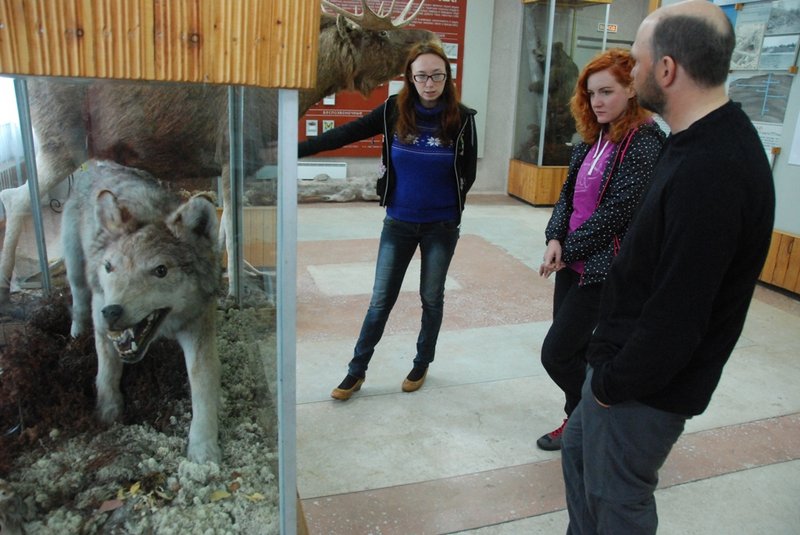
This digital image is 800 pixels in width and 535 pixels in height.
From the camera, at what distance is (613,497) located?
1.71 m

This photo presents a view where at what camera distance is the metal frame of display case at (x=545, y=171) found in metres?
8.28

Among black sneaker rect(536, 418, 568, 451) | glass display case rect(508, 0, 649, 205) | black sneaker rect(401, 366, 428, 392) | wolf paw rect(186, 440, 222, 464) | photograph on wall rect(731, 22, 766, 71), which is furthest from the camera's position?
glass display case rect(508, 0, 649, 205)

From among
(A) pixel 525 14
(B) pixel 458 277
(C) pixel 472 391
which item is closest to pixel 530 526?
(C) pixel 472 391

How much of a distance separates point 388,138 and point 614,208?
1.18 m

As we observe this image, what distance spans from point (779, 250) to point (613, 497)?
15.3 feet

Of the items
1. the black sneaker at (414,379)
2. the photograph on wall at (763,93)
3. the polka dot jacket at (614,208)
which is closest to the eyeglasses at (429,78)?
the polka dot jacket at (614,208)

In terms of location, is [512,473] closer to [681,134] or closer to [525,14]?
[681,134]

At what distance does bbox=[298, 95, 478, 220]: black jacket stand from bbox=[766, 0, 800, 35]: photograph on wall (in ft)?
11.9

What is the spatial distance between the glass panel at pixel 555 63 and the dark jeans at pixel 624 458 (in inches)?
290

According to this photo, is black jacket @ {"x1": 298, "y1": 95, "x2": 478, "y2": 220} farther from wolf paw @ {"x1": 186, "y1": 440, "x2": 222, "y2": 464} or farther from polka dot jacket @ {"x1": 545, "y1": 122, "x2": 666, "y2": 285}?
wolf paw @ {"x1": 186, "y1": 440, "x2": 222, "y2": 464}

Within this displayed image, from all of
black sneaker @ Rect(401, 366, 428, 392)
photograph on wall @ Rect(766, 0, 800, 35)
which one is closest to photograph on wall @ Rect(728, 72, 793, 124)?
photograph on wall @ Rect(766, 0, 800, 35)

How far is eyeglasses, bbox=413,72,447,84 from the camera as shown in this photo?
2830 mm

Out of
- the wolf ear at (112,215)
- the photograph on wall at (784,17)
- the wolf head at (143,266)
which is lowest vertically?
the wolf head at (143,266)

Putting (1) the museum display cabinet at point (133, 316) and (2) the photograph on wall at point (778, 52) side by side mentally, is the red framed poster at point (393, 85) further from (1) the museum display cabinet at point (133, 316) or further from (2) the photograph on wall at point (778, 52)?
(1) the museum display cabinet at point (133, 316)
